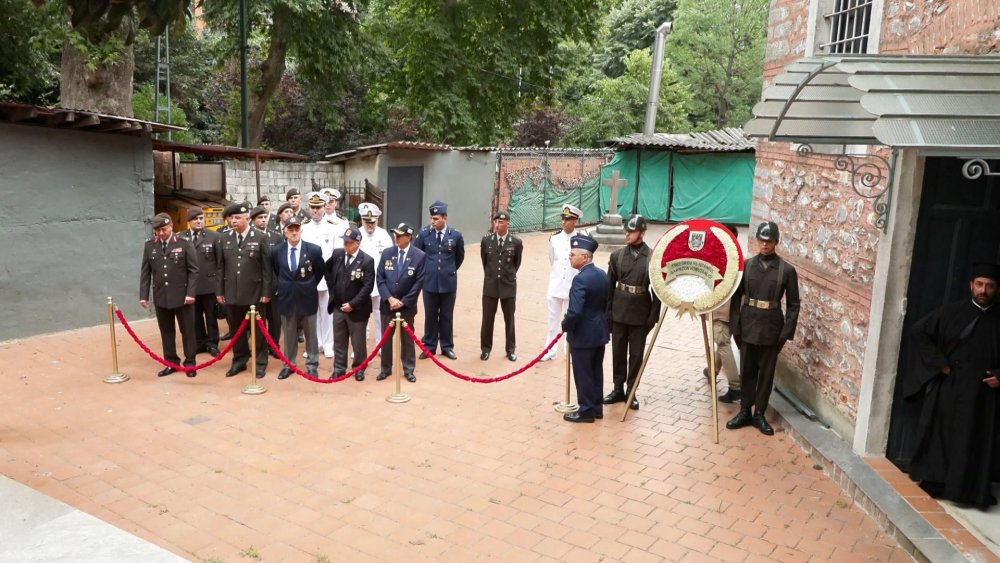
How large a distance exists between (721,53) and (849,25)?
2532 centimetres

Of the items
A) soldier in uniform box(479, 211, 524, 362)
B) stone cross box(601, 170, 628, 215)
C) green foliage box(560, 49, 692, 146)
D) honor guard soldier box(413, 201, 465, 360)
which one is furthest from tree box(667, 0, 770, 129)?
honor guard soldier box(413, 201, 465, 360)

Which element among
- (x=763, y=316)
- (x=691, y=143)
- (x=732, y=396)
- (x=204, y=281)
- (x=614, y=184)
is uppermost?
(x=691, y=143)

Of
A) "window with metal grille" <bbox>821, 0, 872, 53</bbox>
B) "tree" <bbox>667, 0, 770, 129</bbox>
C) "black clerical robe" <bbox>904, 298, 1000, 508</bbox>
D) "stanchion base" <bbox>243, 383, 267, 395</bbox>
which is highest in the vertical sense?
"tree" <bbox>667, 0, 770, 129</bbox>

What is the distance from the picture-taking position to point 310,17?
20.3 m

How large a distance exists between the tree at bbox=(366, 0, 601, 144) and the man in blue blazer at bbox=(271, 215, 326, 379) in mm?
14788

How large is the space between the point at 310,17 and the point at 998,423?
18.5 meters

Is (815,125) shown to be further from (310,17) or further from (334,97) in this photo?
(334,97)

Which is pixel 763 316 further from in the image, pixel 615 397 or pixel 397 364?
pixel 397 364

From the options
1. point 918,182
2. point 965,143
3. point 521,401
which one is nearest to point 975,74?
point 965,143

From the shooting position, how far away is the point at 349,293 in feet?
28.8

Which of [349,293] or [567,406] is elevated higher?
[349,293]

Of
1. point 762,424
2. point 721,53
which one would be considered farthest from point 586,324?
point 721,53

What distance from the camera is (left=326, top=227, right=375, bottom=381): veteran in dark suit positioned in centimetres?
873

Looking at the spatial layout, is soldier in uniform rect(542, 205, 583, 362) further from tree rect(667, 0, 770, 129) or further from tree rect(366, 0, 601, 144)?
tree rect(667, 0, 770, 129)
